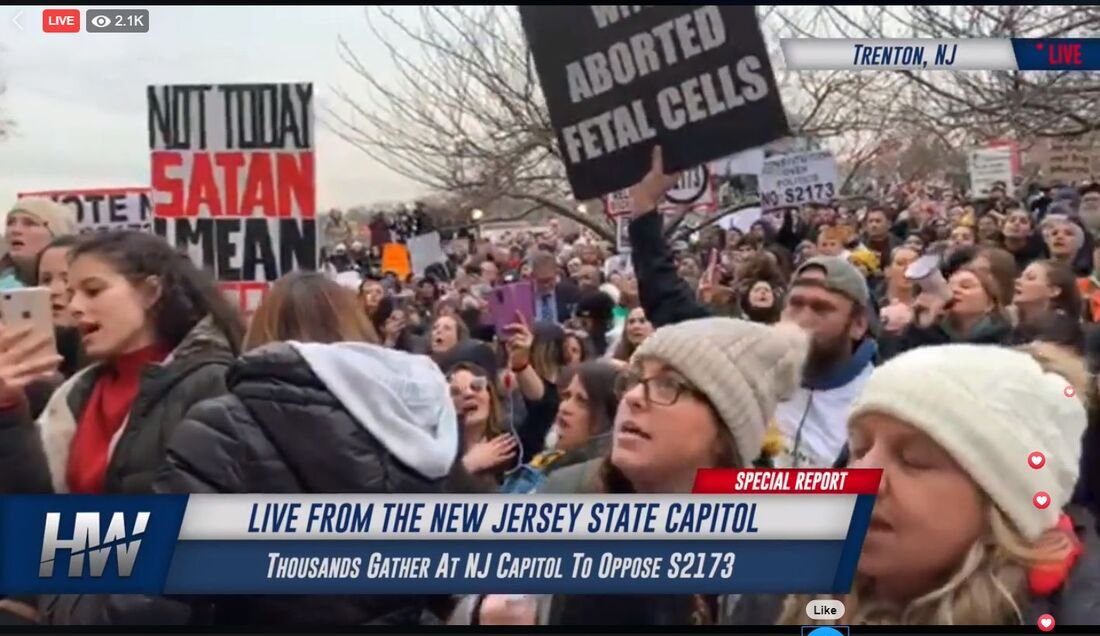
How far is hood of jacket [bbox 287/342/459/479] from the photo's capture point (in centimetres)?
368

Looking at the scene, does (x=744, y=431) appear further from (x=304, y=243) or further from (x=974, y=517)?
(x=304, y=243)

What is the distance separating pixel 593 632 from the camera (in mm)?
3896

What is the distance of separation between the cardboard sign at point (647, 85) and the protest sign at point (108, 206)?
117cm

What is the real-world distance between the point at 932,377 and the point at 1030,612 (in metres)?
0.77

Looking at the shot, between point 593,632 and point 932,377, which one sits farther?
point 593,632

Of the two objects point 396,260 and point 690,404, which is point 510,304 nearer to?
point 396,260

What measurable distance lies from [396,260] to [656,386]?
2.69 ft

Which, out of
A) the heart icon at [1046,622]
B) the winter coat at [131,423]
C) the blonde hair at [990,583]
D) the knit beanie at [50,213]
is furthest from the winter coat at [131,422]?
the heart icon at [1046,622]

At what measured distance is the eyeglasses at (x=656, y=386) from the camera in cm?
374

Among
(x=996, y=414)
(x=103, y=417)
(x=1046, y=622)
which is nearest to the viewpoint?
(x=996, y=414)

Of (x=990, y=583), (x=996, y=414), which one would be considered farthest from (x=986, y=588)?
(x=996, y=414)

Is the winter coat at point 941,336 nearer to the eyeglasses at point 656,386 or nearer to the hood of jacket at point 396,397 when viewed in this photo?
the eyeglasses at point 656,386

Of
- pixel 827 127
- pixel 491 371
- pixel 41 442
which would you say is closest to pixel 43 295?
pixel 41 442

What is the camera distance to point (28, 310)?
144 inches
